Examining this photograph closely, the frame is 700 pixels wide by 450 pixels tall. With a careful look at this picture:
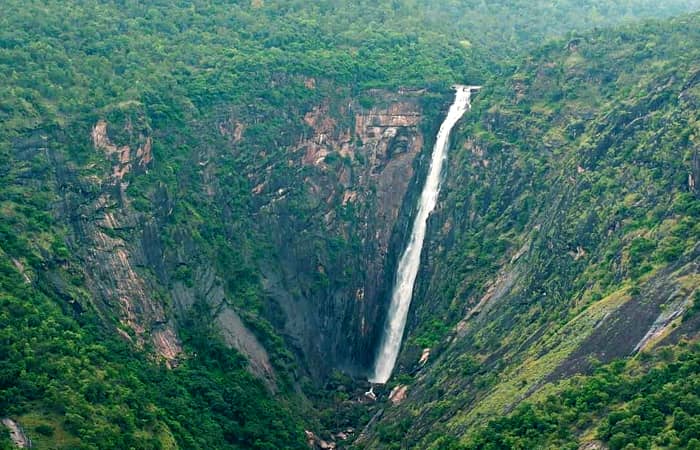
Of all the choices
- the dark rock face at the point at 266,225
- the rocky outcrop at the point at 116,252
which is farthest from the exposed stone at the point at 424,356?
the rocky outcrop at the point at 116,252

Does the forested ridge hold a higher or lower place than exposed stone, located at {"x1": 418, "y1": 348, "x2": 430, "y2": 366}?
higher

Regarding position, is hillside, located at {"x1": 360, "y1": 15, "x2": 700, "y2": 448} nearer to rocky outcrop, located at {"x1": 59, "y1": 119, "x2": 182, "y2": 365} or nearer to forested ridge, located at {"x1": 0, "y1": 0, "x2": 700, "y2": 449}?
forested ridge, located at {"x1": 0, "y1": 0, "x2": 700, "y2": 449}

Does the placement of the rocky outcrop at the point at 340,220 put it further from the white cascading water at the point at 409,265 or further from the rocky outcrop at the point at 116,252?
the rocky outcrop at the point at 116,252

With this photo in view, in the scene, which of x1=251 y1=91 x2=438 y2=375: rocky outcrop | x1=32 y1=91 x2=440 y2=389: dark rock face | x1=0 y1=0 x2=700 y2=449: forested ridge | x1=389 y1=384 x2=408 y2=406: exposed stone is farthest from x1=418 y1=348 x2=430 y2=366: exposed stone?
x1=251 y1=91 x2=438 y2=375: rocky outcrop

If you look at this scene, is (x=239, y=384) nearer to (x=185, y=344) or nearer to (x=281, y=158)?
(x=185, y=344)

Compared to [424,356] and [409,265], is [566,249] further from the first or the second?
[409,265]
